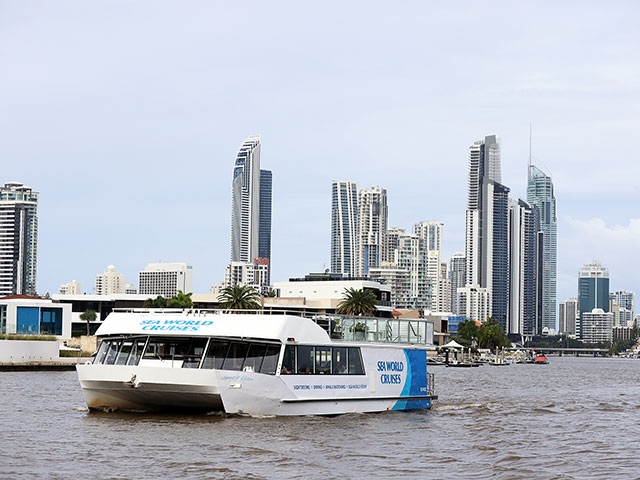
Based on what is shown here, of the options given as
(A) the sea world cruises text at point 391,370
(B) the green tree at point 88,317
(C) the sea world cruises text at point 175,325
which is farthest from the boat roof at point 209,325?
(B) the green tree at point 88,317

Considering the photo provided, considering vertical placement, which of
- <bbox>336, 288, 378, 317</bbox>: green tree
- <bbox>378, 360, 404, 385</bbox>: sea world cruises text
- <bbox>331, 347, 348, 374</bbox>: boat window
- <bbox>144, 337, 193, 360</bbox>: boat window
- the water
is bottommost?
the water

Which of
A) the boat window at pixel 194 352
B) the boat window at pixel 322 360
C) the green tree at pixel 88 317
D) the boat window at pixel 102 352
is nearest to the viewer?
the boat window at pixel 194 352

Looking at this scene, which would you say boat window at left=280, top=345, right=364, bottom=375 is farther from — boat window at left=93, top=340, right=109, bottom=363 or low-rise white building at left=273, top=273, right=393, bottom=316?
low-rise white building at left=273, top=273, right=393, bottom=316

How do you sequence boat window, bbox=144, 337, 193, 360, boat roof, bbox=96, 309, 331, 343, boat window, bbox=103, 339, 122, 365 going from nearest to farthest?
boat roof, bbox=96, 309, 331, 343 → boat window, bbox=144, 337, 193, 360 → boat window, bbox=103, 339, 122, 365

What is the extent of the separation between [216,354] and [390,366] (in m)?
8.38

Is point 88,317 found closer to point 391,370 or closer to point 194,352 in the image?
point 391,370

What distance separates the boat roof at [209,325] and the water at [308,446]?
2626 millimetres

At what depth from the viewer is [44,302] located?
104m

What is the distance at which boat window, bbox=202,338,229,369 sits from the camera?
109ft

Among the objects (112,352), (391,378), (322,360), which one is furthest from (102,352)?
(391,378)

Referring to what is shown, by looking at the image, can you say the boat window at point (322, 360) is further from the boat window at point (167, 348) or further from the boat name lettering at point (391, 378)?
the boat window at point (167, 348)

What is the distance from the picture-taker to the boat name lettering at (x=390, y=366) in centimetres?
3872

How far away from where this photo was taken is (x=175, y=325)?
33.7 metres

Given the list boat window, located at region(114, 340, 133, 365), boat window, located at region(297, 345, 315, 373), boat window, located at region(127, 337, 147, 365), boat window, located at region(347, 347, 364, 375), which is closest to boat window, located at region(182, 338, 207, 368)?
boat window, located at region(127, 337, 147, 365)
